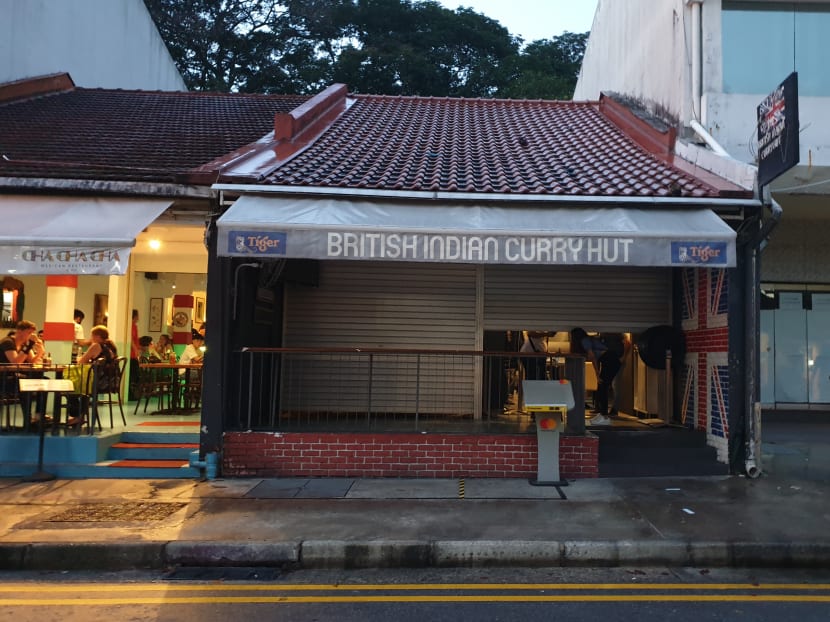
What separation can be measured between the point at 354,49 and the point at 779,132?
30.6 meters

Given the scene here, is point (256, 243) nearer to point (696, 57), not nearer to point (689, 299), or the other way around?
point (689, 299)

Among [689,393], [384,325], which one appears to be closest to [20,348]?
[384,325]

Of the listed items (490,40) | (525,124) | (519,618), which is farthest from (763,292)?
(490,40)

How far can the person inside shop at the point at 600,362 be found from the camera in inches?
370

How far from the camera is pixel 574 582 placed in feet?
16.6

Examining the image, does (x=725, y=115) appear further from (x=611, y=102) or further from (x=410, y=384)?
(x=410, y=384)

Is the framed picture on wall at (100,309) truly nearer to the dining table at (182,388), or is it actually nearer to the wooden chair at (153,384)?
the wooden chair at (153,384)

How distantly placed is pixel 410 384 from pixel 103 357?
4.45 meters

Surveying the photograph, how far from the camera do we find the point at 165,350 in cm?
1183

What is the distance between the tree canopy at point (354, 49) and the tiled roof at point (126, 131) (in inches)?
730

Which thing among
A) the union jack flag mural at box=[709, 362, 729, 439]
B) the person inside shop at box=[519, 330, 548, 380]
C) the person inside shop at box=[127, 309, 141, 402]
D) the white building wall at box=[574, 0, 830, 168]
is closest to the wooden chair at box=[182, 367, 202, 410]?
the person inside shop at box=[127, 309, 141, 402]

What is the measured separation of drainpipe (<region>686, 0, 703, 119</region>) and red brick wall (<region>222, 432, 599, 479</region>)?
18.5 ft

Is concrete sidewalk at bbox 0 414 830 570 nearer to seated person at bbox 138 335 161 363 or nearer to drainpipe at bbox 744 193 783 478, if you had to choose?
drainpipe at bbox 744 193 783 478

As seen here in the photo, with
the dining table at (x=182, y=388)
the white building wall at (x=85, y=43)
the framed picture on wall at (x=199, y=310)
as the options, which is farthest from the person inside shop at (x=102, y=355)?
the white building wall at (x=85, y=43)
